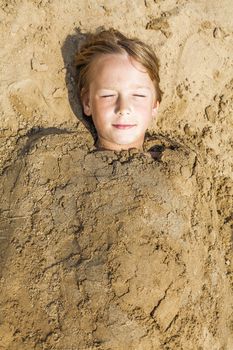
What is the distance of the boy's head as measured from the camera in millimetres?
2619

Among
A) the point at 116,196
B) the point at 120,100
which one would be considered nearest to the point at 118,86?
the point at 120,100

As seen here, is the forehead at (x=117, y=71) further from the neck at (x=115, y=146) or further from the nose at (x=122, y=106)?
the neck at (x=115, y=146)

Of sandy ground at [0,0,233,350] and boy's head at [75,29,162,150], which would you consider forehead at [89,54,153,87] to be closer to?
boy's head at [75,29,162,150]

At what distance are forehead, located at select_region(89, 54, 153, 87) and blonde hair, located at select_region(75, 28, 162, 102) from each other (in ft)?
0.08

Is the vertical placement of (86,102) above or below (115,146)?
above

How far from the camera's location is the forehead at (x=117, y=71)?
103 inches

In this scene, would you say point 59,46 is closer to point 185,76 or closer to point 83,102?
point 83,102

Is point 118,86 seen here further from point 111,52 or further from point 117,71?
point 111,52

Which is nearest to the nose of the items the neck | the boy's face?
the boy's face

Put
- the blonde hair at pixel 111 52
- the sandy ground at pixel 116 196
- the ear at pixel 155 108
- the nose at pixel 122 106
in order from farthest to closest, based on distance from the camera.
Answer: the ear at pixel 155 108
the blonde hair at pixel 111 52
the nose at pixel 122 106
the sandy ground at pixel 116 196

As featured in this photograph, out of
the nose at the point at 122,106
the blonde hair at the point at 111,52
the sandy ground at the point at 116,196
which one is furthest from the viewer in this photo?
the blonde hair at the point at 111,52

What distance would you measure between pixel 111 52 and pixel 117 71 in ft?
0.47

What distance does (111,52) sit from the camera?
8.87ft

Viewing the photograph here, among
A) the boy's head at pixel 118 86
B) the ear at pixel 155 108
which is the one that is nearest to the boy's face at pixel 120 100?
the boy's head at pixel 118 86
